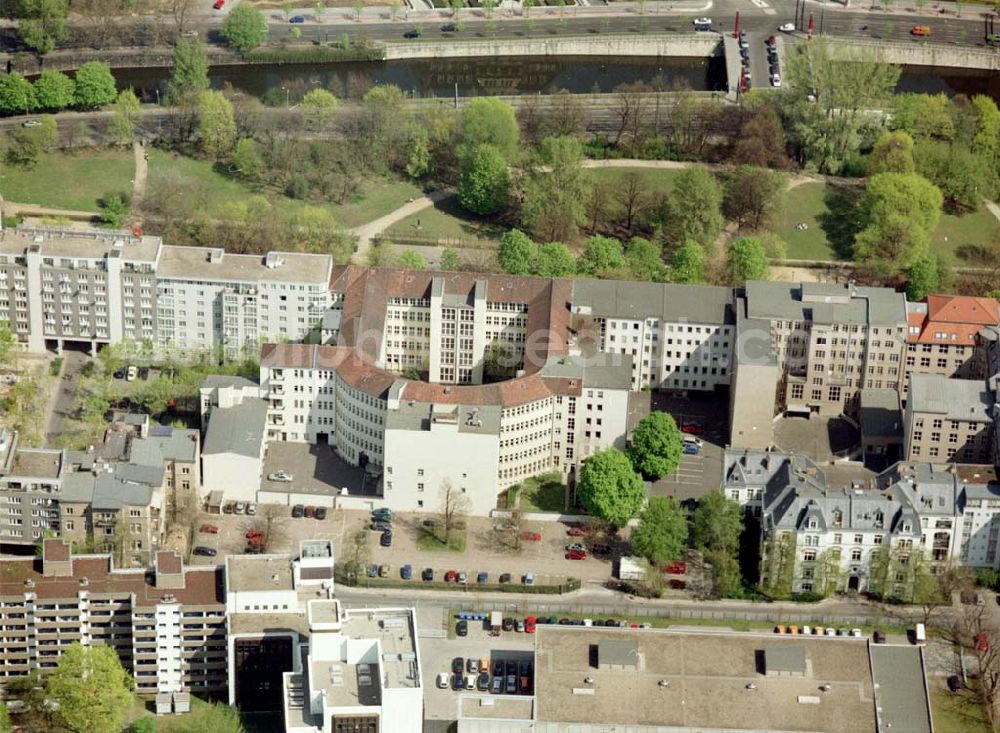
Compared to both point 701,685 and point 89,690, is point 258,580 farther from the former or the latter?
point 701,685

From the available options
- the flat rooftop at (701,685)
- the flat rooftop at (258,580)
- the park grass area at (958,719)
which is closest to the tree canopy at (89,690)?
the flat rooftop at (258,580)

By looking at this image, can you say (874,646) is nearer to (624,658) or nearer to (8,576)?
(624,658)

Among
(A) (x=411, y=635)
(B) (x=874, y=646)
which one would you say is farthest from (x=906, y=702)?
(A) (x=411, y=635)

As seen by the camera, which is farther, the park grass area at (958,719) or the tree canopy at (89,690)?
the park grass area at (958,719)

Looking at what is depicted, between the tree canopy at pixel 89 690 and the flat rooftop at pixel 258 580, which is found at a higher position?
the flat rooftop at pixel 258 580

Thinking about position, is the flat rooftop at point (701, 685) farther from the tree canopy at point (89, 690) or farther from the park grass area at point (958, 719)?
the tree canopy at point (89, 690)


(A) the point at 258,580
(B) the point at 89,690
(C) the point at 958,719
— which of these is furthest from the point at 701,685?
(B) the point at 89,690
